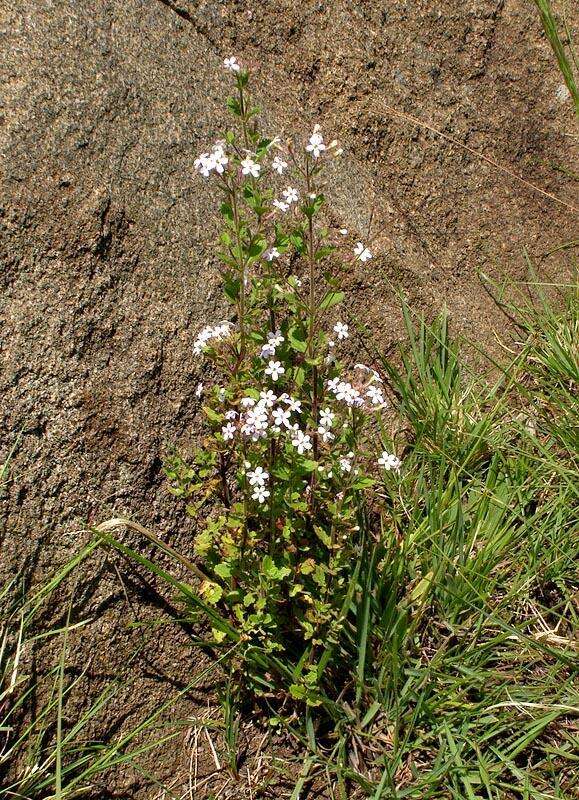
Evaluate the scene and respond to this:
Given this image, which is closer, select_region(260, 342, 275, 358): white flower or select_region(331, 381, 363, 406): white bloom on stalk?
select_region(331, 381, 363, 406): white bloom on stalk

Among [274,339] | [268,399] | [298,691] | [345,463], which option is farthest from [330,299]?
[298,691]

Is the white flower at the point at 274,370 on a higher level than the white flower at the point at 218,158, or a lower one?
lower

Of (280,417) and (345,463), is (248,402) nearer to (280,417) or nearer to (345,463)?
(280,417)

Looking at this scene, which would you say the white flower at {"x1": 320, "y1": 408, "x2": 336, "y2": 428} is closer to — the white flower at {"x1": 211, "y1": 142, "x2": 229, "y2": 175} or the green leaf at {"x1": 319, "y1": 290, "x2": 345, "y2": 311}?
the green leaf at {"x1": 319, "y1": 290, "x2": 345, "y2": 311}

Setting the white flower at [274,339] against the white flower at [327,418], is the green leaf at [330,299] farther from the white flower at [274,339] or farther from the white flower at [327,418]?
the white flower at [327,418]

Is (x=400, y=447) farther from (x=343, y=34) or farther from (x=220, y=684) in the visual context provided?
(x=343, y=34)

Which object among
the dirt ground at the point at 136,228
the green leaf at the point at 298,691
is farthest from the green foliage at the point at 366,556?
the dirt ground at the point at 136,228

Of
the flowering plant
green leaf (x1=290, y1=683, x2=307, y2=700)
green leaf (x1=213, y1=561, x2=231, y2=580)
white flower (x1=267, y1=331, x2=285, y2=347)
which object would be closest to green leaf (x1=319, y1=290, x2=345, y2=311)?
the flowering plant

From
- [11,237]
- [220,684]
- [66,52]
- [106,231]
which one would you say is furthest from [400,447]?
[66,52]
